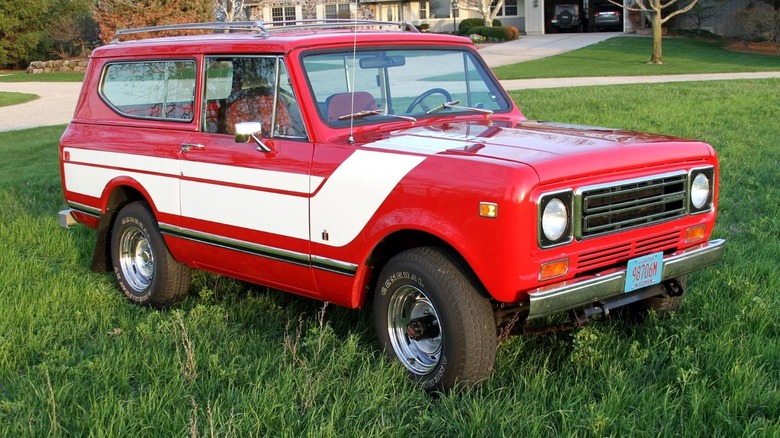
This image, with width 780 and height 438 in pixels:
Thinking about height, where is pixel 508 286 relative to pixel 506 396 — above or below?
above

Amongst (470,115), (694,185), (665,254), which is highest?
(470,115)

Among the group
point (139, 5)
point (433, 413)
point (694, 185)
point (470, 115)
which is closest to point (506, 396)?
point (433, 413)

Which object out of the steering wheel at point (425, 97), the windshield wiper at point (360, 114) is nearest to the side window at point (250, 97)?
the windshield wiper at point (360, 114)

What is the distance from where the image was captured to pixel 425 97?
17.8ft

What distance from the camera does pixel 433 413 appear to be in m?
3.83

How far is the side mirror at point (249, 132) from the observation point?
466 cm

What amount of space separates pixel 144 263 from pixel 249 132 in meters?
1.94

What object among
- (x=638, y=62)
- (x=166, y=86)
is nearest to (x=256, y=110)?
(x=166, y=86)

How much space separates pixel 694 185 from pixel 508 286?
4.66 feet

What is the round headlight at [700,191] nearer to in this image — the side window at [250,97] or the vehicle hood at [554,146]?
the vehicle hood at [554,146]

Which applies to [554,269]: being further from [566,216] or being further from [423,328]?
[423,328]

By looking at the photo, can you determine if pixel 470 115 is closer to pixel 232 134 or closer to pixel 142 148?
pixel 232 134

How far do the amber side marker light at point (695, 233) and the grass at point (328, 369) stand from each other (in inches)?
18.4

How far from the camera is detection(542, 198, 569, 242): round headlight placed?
387 cm
